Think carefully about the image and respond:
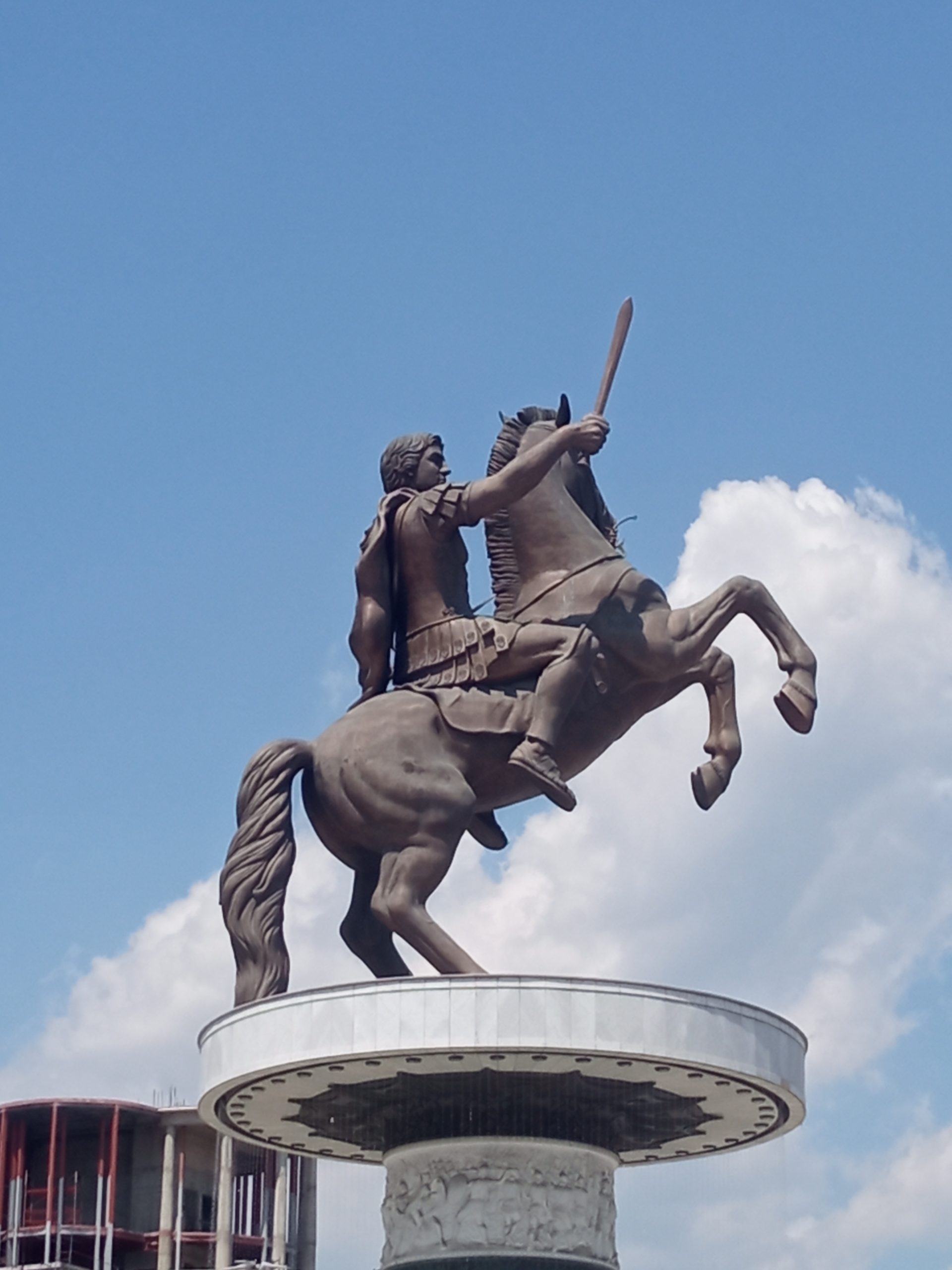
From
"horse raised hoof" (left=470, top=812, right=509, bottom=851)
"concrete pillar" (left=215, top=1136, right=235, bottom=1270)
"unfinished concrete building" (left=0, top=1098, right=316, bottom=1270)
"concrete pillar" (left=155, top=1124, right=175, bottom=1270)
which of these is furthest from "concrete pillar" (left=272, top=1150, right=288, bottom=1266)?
"horse raised hoof" (left=470, top=812, right=509, bottom=851)

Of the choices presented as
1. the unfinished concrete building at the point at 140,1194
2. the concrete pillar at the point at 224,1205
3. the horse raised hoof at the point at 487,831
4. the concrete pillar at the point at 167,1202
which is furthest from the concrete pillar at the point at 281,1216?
the horse raised hoof at the point at 487,831

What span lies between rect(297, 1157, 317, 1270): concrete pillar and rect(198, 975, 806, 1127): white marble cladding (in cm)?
4084

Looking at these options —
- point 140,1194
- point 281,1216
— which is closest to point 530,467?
point 281,1216

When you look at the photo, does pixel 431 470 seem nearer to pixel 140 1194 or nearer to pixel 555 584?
pixel 555 584

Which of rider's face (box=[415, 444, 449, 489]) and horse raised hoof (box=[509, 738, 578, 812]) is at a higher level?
rider's face (box=[415, 444, 449, 489])

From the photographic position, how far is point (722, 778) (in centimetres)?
2116

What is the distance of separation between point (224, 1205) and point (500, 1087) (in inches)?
1583

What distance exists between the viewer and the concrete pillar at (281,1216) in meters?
57.7

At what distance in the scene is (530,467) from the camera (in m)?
20.5

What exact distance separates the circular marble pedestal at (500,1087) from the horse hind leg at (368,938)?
1.34 metres

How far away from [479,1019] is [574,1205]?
2.78m

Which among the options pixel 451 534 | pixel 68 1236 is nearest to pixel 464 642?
pixel 451 534

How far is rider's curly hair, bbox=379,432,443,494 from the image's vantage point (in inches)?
847

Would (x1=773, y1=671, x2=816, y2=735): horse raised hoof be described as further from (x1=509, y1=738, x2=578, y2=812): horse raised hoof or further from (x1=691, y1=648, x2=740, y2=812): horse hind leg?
(x1=509, y1=738, x2=578, y2=812): horse raised hoof
